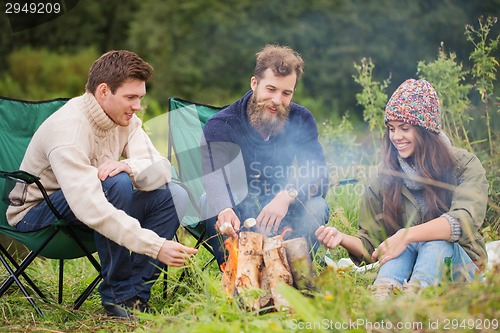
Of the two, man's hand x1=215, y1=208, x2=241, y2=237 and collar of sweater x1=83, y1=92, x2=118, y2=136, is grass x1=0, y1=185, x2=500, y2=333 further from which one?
collar of sweater x1=83, y1=92, x2=118, y2=136

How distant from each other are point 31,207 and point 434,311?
1.74m

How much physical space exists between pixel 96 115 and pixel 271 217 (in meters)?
0.82

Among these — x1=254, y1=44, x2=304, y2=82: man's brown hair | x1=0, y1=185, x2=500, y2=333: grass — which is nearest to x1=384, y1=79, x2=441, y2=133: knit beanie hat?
x1=254, y1=44, x2=304, y2=82: man's brown hair

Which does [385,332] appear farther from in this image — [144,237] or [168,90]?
[168,90]

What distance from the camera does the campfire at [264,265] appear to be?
8.80 ft

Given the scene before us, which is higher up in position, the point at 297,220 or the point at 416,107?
the point at 416,107

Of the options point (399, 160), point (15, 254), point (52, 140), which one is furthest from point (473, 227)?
point (15, 254)

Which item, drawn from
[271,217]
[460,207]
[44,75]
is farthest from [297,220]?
[44,75]

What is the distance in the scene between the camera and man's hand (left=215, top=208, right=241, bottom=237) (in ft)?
9.29

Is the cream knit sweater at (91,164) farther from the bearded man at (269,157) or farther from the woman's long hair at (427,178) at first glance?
the woman's long hair at (427,178)

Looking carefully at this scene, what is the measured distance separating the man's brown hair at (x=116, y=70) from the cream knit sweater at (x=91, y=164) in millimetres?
82

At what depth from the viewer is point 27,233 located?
2.90 metres

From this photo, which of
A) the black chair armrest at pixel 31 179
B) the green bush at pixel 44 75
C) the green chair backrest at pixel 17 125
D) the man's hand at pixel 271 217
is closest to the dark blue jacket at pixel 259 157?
the man's hand at pixel 271 217

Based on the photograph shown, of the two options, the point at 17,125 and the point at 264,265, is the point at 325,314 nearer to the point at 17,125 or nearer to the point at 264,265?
the point at 264,265
